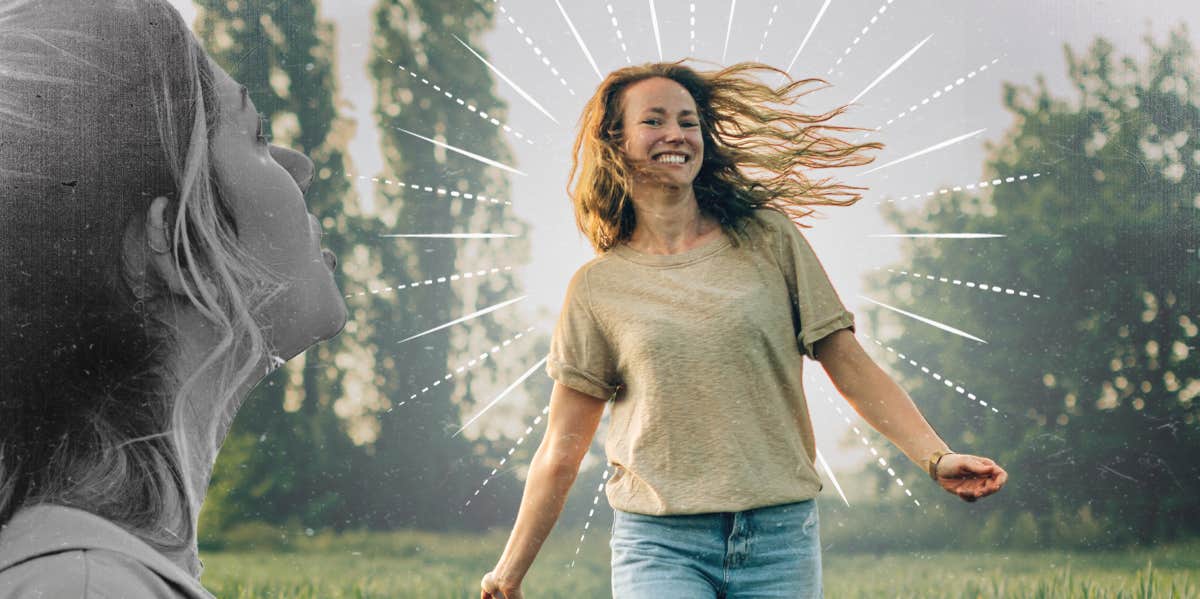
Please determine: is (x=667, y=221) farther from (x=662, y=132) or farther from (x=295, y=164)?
(x=295, y=164)

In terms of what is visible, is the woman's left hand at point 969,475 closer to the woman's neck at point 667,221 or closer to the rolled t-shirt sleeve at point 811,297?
the rolled t-shirt sleeve at point 811,297

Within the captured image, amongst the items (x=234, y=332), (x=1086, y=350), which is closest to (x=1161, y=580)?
(x=1086, y=350)

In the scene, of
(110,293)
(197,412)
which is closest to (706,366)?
(197,412)

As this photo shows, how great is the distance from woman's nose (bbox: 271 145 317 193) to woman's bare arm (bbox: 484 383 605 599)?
98cm

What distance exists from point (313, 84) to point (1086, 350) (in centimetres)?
360

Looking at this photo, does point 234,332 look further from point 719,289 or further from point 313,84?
point 313,84

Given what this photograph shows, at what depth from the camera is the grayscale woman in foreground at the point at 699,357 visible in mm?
1833

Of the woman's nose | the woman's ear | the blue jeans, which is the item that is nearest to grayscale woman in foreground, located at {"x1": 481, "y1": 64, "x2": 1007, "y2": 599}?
the blue jeans

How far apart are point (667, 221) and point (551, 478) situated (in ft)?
1.71

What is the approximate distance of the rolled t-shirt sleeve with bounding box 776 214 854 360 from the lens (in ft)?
6.32

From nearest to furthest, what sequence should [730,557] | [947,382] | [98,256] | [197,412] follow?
[98,256] → [197,412] → [730,557] → [947,382]

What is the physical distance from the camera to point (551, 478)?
2.03m

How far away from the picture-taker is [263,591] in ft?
12.9

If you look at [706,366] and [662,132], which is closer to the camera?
[706,366]
